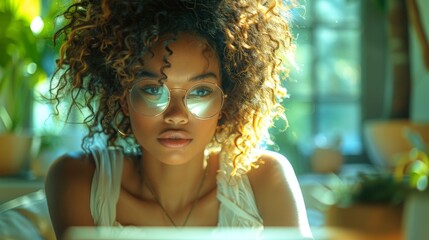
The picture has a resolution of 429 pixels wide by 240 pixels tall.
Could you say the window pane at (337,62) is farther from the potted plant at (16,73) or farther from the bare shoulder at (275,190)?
the bare shoulder at (275,190)

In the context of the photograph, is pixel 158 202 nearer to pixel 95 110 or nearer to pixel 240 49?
pixel 95 110

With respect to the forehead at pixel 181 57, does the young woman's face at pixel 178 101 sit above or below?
below

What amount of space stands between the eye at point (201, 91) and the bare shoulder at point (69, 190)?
1.15ft

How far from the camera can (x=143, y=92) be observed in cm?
117

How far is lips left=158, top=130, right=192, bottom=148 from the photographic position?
47.8 inches

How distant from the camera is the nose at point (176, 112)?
45.3 inches

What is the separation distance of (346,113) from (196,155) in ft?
4.87

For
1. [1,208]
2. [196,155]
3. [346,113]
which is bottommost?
[1,208]

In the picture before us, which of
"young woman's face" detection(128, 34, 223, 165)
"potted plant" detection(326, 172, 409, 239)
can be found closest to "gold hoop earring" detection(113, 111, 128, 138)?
"young woman's face" detection(128, 34, 223, 165)

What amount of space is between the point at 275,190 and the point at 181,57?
1.16ft

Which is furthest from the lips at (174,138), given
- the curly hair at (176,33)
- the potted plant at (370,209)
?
the potted plant at (370,209)

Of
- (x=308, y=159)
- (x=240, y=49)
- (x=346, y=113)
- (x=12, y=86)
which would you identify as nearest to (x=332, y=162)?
(x=308, y=159)

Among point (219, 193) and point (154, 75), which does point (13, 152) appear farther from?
point (154, 75)

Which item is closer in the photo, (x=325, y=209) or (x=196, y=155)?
(x=325, y=209)
